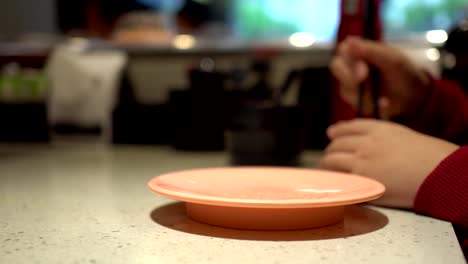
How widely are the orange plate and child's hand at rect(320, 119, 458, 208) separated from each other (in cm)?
5

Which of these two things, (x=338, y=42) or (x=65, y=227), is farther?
(x=338, y=42)

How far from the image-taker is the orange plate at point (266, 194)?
1.63 feet

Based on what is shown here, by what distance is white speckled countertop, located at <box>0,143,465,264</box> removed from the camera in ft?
1.45

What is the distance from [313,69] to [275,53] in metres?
0.30

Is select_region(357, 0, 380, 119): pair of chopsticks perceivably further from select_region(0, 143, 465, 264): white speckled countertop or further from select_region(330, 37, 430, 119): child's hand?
select_region(0, 143, 465, 264): white speckled countertop

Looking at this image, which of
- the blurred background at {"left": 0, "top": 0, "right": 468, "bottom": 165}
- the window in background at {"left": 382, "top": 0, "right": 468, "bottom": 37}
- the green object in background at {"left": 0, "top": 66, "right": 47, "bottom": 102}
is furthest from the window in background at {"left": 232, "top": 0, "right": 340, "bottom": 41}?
the green object in background at {"left": 0, "top": 66, "right": 47, "bottom": 102}

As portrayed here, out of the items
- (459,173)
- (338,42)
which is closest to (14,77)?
(338,42)

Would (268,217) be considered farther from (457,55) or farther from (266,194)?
(457,55)

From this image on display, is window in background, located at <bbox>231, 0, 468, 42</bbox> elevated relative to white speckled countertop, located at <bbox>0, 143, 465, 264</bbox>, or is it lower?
elevated

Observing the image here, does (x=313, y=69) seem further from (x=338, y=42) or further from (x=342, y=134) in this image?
(x=342, y=134)

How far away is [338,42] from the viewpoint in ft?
3.03

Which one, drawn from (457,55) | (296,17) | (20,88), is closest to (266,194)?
(457,55)

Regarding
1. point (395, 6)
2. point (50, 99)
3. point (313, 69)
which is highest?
point (395, 6)

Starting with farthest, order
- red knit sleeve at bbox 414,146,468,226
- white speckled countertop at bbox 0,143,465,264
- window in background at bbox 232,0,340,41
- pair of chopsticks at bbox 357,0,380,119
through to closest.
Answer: window in background at bbox 232,0,340,41 → pair of chopsticks at bbox 357,0,380,119 → red knit sleeve at bbox 414,146,468,226 → white speckled countertop at bbox 0,143,465,264
